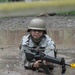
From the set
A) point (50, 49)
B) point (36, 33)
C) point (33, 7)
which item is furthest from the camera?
point (50, 49)

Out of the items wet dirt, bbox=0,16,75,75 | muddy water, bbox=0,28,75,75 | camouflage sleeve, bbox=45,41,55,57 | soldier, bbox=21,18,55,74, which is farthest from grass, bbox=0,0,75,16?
muddy water, bbox=0,28,75,75

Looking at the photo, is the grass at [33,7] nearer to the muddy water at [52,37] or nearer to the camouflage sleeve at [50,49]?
the camouflage sleeve at [50,49]

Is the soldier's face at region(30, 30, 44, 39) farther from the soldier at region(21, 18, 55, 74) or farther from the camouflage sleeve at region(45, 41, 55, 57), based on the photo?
the camouflage sleeve at region(45, 41, 55, 57)

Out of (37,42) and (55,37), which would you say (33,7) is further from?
(55,37)

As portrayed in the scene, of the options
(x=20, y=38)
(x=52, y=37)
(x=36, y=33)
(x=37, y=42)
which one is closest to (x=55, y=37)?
(x=52, y=37)

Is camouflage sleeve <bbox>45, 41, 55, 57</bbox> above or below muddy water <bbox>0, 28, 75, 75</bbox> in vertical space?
above

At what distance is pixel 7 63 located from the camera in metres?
4.94

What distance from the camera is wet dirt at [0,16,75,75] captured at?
5.07 meters

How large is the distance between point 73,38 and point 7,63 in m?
3.29

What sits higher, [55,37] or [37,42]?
[37,42]

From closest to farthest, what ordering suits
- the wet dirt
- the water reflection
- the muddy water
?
the wet dirt
the muddy water
the water reflection

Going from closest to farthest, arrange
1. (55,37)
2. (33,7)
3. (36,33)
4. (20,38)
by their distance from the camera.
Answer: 1. (33,7)
2. (36,33)
3. (55,37)
4. (20,38)

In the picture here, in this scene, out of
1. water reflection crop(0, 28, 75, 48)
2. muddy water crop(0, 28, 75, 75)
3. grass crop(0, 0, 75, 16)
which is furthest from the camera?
water reflection crop(0, 28, 75, 48)

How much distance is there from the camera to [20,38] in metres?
7.93
